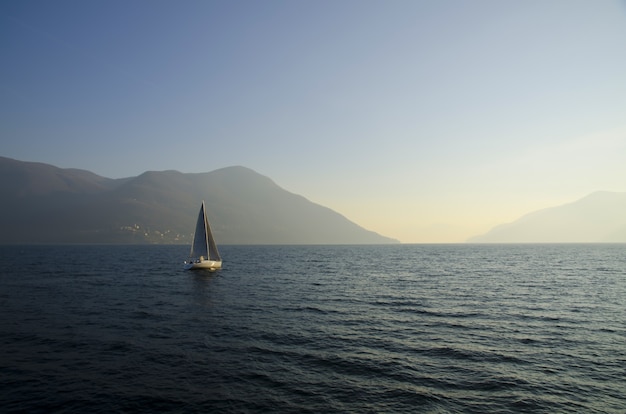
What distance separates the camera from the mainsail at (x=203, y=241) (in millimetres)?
80738

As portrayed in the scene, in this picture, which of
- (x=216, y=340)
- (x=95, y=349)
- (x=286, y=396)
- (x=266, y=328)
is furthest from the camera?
(x=266, y=328)

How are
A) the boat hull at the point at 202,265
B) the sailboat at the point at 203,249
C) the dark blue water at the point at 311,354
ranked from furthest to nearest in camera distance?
the sailboat at the point at 203,249, the boat hull at the point at 202,265, the dark blue water at the point at 311,354

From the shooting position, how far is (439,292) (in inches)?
2067

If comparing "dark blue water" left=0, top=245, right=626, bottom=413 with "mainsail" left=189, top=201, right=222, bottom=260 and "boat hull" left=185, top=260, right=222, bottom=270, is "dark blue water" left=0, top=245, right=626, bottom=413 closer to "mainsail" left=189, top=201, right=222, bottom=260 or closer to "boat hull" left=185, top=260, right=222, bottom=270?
"boat hull" left=185, top=260, right=222, bottom=270

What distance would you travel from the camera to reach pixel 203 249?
3223 inches

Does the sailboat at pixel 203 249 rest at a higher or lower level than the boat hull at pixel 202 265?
higher

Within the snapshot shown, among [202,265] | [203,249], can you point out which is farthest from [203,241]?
[202,265]

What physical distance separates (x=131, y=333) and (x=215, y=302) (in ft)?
48.6

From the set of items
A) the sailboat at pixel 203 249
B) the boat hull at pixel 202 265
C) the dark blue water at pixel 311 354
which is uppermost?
the sailboat at pixel 203 249

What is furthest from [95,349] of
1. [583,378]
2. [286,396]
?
[583,378]

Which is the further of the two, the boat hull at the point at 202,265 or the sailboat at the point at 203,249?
the sailboat at the point at 203,249

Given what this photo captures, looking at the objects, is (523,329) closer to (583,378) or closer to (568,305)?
(583,378)

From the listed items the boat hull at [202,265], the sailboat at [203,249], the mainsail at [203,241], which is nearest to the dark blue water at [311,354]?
the boat hull at [202,265]

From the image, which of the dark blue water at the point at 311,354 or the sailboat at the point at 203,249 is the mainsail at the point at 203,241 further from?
the dark blue water at the point at 311,354
